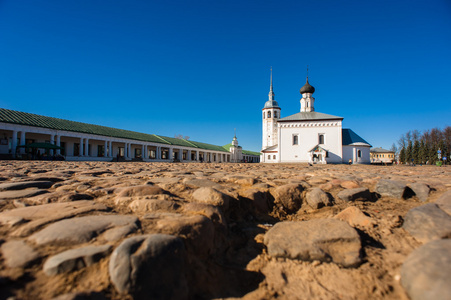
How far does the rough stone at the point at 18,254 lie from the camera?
1.09 m

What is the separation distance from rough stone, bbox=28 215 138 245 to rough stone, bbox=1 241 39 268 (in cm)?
6

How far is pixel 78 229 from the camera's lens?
1425 millimetres

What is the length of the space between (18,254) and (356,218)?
2462mm

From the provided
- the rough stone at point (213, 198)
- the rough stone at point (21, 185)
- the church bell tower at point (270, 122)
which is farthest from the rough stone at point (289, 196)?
the church bell tower at point (270, 122)

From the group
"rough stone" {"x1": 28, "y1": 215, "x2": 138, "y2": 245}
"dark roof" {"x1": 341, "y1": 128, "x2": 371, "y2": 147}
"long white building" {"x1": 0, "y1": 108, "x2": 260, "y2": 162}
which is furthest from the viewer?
"dark roof" {"x1": 341, "y1": 128, "x2": 371, "y2": 147}

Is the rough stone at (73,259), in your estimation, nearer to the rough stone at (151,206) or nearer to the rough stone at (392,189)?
the rough stone at (151,206)

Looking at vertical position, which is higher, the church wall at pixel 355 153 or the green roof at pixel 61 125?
the green roof at pixel 61 125

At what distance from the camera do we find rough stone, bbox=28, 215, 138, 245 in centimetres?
131

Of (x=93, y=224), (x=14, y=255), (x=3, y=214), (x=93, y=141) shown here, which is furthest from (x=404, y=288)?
(x=93, y=141)

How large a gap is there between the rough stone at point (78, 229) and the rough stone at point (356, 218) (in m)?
1.86

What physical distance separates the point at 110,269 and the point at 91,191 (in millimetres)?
1693

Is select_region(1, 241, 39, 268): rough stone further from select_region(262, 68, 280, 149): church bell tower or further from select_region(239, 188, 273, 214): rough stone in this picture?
select_region(262, 68, 280, 149): church bell tower

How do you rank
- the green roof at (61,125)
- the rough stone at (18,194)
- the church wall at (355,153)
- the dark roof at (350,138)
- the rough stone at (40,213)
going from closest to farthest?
the rough stone at (40,213) → the rough stone at (18,194) → the green roof at (61,125) → the church wall at (355,153) → the dark roof at (350,138)

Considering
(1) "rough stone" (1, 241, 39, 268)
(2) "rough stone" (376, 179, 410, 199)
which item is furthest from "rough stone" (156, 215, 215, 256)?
(2) "rough stone" (376, 179, 410, 199)
